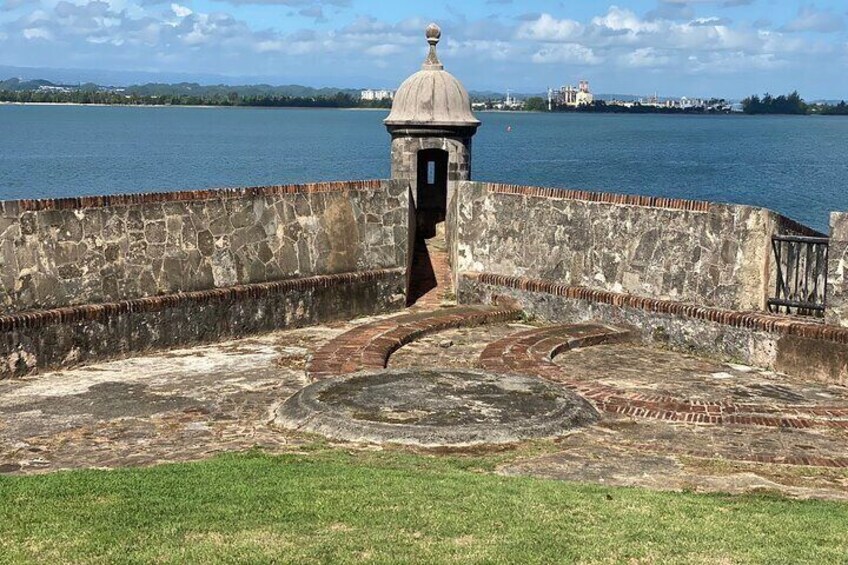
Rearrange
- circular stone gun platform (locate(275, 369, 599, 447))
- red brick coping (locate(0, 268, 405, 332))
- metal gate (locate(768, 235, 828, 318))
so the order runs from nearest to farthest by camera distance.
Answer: circular stone gun platform (locate(275, 369, 599, 447)), red brick coping (locate(0, 268, 405, 332)), metal gate (locate(768, 235, 828, 318))

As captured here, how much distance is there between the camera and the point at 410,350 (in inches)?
505

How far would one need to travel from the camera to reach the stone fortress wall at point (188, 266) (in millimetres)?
11656

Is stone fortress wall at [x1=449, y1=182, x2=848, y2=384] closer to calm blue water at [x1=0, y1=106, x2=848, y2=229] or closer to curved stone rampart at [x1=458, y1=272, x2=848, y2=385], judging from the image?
curved stone rampart at [x1=458, y1=272, x2=848, y2=385]

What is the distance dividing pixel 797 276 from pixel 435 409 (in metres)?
4.74

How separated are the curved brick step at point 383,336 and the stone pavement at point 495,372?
0.03 meters

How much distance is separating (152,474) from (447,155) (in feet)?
34.0

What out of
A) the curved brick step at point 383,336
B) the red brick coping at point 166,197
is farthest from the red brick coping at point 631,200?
the red brick coping at point 166,197

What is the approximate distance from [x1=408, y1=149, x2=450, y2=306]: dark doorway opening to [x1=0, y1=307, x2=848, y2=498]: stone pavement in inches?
Result: 65.3

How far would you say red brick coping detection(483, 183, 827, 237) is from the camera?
41.5 feet

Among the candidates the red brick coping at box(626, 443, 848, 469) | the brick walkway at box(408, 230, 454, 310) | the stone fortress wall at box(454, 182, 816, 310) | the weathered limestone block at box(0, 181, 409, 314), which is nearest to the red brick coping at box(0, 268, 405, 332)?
the weathered limestone block at box(0, 181, 409, 314)

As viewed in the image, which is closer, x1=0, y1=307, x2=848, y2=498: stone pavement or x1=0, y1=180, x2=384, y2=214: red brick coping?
x1=0, y1=307, x2=848, y2=498: stone pavement

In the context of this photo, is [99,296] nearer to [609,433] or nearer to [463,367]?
[463,367]

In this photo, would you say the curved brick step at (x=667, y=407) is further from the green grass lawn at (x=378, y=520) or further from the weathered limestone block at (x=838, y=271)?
the green grass lawn at (x=378, y=520)

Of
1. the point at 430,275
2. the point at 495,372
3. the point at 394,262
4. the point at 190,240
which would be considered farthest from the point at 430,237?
the point at 495,372
